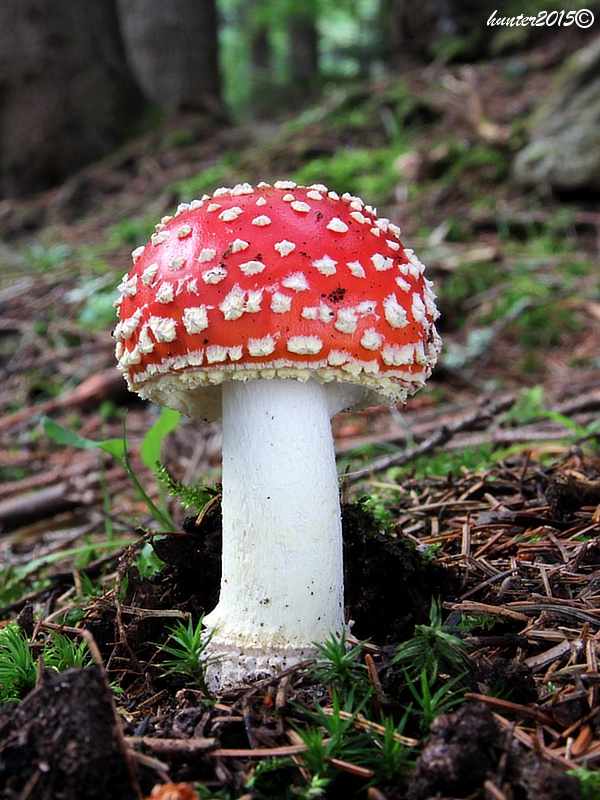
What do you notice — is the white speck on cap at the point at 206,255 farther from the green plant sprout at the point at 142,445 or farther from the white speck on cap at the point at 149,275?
the green plant sprout at the point at 142,445

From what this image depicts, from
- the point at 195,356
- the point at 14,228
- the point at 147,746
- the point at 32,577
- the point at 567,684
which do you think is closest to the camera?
the point at 147,746

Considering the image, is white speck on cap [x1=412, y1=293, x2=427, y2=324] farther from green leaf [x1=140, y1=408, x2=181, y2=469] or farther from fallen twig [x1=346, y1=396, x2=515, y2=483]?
fallen twig [x1=346, y1=396, x2=515, y2=483]

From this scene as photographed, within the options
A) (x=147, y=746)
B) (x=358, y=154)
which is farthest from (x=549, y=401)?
(x=358, y=154)

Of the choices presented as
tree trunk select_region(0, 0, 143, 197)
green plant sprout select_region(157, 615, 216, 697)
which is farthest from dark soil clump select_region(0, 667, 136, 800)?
tree trunk select_region(0, 0, 143, 197)

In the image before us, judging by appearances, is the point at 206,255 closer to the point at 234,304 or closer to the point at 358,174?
the point at 234,304

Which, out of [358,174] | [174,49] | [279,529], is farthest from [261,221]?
[174,49]

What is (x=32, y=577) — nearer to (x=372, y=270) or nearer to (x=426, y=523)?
(x=426, y=523)

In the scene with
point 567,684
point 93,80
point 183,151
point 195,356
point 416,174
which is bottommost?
point 567,684

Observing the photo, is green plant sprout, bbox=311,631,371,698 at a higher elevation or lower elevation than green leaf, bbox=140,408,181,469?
lower
